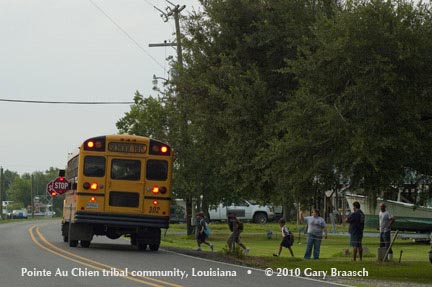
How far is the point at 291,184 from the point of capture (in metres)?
20.7

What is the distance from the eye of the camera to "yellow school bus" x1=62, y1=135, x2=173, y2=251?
25.9 meters

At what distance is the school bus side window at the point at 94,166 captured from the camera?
2598cm

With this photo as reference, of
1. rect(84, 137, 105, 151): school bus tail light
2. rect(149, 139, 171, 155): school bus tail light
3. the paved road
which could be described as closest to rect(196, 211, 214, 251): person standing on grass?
rect(149, 139, 171, 155): school bus tail light

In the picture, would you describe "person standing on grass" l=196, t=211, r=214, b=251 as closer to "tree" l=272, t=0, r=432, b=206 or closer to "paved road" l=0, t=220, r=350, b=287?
"paved road" l=0, t=220, r=350, b=287

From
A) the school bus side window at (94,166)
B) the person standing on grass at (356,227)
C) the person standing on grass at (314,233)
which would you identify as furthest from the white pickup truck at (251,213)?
the person standing on grass at (356,227)

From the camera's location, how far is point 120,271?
60.9 feet

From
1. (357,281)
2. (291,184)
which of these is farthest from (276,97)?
(357,281)

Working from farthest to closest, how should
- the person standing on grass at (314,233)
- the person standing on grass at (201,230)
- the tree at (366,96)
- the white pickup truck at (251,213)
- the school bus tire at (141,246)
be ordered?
the white pickup truck at (251,213)
the person standing on grass at (201,230)
the school bus tire at (141,246)
the person standing on grass at (314,233)
the tree at (366,96)

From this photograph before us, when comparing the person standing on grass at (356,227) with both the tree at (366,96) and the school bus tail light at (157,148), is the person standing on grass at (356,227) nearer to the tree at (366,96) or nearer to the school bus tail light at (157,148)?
the tree at (366,96)

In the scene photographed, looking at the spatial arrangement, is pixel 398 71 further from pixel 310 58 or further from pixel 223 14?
pixel 223 14

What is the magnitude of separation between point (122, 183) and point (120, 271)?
769 centimetres

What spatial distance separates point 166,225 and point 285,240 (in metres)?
3.65

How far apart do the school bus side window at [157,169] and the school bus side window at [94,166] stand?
1364 mm

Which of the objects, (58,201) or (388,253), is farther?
(58,201)
